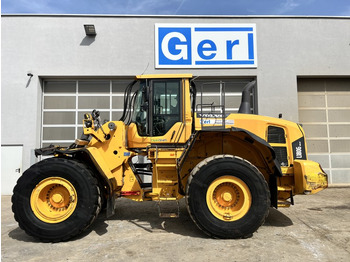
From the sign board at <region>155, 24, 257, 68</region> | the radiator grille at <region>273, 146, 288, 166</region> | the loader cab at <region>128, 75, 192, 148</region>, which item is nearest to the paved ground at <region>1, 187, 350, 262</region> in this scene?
the radiator grille at <region>273, 146, 288, 166</region>

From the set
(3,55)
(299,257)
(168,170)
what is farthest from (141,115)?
(3,55)

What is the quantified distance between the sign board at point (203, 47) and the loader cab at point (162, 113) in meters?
5.49

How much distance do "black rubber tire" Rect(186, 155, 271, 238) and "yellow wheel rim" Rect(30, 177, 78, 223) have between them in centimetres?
206

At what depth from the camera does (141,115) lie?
534 centimetres

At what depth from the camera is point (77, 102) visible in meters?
10.8

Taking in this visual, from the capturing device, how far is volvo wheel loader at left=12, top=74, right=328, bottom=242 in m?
4.54

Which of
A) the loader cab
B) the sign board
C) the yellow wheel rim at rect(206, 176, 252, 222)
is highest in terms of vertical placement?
the sign board

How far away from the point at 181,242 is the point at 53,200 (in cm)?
236

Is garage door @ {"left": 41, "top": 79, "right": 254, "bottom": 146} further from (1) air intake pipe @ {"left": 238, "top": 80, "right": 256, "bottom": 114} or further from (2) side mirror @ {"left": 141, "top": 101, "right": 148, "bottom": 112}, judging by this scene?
(2) side mirror @ {"left": 141, "top": 101, "right": 148, "bottom": 112}

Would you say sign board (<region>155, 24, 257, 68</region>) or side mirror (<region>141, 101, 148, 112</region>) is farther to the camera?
sign board (<region>155, 24, 257, 68</region>)

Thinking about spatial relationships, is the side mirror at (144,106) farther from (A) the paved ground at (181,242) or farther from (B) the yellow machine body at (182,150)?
(A) the paved ground at (181,242)

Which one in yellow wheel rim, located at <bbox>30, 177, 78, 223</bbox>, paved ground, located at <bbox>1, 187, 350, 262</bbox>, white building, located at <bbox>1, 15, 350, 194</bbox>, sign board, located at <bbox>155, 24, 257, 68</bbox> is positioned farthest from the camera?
sign board, located at <bbox>155, 24, 257, 68</bbox>

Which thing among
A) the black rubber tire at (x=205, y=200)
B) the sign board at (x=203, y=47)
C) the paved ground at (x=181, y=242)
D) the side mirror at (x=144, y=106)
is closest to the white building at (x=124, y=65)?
the sign board at (x=203, y=47)

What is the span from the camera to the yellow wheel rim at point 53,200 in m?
4.58
